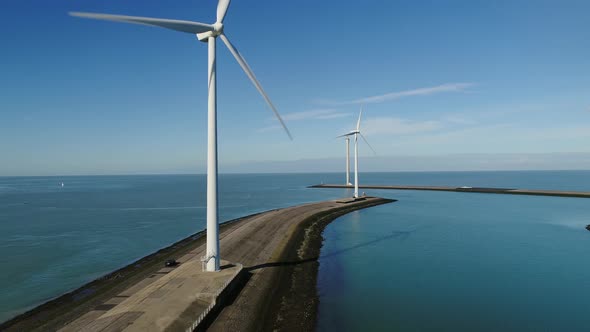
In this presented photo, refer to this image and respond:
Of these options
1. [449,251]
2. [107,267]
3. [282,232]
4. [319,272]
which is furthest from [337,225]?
[107,267]

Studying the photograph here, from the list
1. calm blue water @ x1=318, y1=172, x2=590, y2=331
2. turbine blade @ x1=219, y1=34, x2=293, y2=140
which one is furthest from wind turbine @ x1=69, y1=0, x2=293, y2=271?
calm blue water @ x1=318, y1=172, x2=590, y2=331

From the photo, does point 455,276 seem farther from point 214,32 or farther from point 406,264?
point 214,32

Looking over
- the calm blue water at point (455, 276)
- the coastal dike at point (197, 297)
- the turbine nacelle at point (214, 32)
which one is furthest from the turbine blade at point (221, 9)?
the calm blue water at point (455, 276)

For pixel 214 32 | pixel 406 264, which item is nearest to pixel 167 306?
pixel 214 32

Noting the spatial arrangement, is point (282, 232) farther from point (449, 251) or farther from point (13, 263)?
point (13, 263)

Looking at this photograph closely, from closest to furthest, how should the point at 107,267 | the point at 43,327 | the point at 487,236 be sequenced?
the point at 43,327 < the point at 107,267 < the point at 487,236

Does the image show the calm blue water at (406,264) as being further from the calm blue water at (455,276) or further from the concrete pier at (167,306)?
the concrete pier at (167,306)
